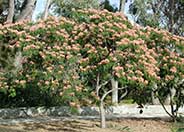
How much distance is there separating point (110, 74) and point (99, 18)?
157cm

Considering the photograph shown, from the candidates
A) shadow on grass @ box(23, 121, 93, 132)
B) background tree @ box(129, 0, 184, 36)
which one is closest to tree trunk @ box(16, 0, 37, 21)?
shadow on grass @ box(23, 121, 93, 132)

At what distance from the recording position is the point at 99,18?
450 inches

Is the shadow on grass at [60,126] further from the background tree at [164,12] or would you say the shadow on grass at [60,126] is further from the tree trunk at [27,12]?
the background tree at [164,12]

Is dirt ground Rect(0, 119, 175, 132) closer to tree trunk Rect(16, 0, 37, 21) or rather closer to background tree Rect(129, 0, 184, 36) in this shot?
tree trunk Rect(16, 0, 37, 21)

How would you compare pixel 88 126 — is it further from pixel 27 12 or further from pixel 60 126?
pixel 27 12

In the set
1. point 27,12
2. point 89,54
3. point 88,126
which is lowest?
point 88,126

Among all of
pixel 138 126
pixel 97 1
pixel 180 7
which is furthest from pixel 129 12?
Result: pixel 138 126

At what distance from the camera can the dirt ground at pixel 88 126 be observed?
1138 centimetres

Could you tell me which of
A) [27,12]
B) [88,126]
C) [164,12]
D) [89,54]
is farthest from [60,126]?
[164,12]

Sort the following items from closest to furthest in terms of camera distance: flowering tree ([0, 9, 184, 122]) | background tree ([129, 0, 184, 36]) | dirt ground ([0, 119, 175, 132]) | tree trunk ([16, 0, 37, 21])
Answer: flowering tree ([0, 9, 184, 122]) < dirt ground ([0, 119, 175, 132]) < tree trunk ([16, 0, 37, 21]) < background tree ([129, 0, 184, 36])

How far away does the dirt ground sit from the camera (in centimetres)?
1138

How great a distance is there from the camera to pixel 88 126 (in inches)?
480

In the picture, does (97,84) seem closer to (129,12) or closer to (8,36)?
(8,36)

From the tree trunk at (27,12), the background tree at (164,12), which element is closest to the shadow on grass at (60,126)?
the tree trunk at (27,12)
